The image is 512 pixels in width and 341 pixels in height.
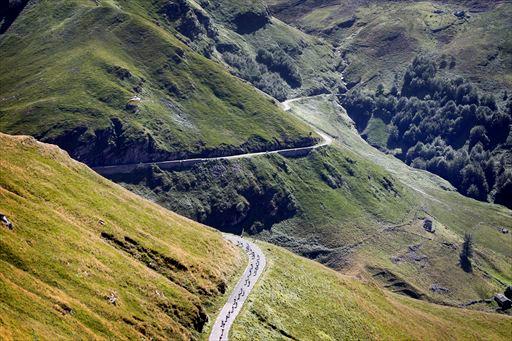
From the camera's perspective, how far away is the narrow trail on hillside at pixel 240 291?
95656mm

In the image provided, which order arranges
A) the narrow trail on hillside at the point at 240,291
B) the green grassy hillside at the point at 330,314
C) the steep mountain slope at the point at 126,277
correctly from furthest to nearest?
the green grassy hillside at the point at 330,314
the narrow trail on hillside at the point at 240,291
the steep mountain slope at the point at 126,277

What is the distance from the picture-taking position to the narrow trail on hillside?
95.7 meters

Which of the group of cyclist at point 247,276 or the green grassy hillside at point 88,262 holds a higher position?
the green grassy hillside at point 88,262

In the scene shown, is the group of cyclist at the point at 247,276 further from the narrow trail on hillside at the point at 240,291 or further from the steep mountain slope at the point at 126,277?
the steep mountain slope at the point at 126,277

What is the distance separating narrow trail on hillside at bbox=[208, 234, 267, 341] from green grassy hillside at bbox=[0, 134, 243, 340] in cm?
244

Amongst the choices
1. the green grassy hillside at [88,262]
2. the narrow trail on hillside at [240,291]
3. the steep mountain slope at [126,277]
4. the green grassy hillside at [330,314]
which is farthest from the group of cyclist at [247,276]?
the green grassy hillside at [88,262]

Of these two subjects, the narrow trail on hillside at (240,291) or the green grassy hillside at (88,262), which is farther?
the narrow trail on hillside at (240,291)

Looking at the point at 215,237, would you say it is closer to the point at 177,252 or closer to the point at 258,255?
the point at 258,255

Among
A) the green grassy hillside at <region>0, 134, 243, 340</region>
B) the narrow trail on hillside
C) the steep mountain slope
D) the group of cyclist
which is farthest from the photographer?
the group of cyclist

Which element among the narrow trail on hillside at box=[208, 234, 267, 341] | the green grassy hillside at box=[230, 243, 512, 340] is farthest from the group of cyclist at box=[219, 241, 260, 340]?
the green grassy hillside at box=[230, 243, 512, 340]

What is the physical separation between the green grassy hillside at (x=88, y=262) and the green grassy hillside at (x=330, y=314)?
8626 mm

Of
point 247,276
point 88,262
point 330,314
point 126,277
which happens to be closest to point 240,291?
point 247,276

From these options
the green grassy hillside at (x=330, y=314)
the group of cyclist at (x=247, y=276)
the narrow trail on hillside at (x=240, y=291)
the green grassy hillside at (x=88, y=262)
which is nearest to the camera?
the green grassy hillside at (x=88, y=262)

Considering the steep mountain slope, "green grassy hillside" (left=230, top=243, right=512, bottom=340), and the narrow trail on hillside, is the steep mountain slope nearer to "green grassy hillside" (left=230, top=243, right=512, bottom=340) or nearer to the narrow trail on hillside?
"green grassy hillside" (left=230, top=243, right=512, bottom=340)
